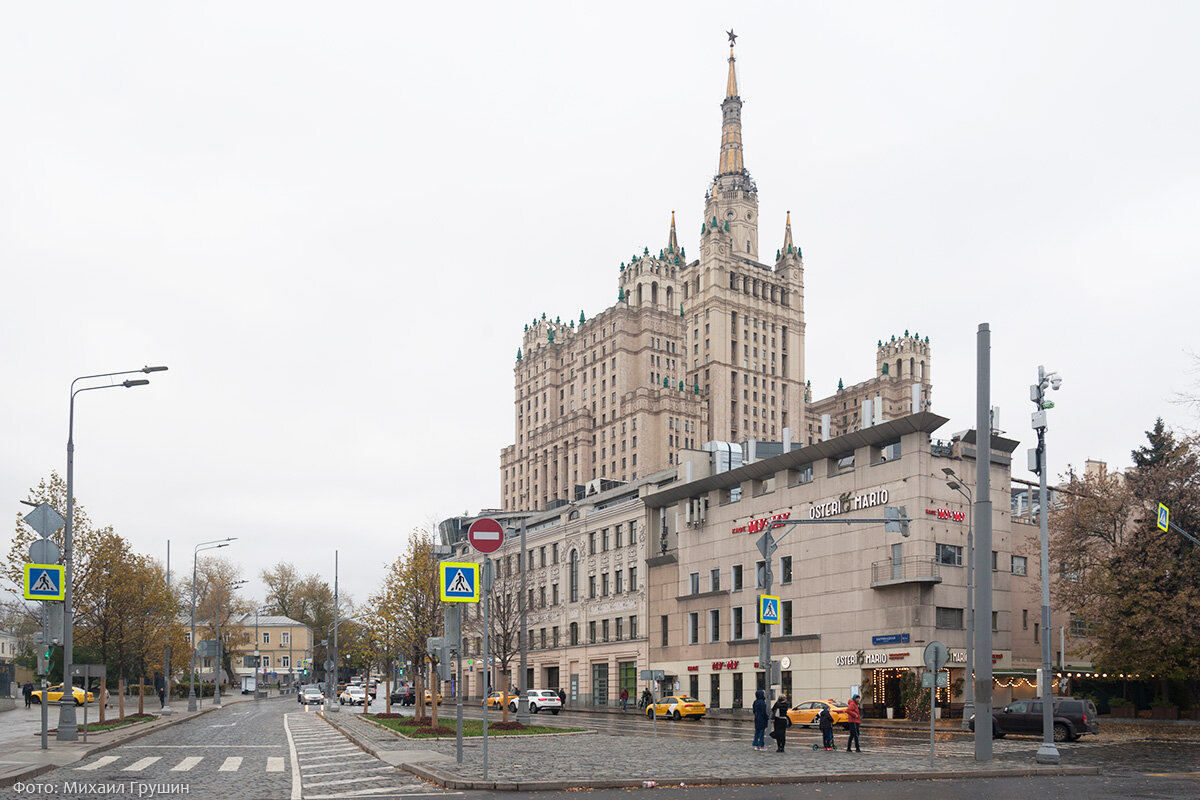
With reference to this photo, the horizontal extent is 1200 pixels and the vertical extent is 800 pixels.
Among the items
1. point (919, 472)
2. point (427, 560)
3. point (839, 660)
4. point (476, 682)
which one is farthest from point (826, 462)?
point (476, 682)

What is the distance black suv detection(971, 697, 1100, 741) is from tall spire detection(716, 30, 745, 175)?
15787 centimetres

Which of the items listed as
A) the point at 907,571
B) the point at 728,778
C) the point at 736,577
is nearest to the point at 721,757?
the point at 728,778

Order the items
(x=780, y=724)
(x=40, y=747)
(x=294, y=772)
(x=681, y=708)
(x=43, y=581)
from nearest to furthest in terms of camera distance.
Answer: (x=294, y=772)
(x=43, y=581)
(x=40, y=747)
(x=780, y=724)
(x=681, y=708)

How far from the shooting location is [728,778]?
18766 mm

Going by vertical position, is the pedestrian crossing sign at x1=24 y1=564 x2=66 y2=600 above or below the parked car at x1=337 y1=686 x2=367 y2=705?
above

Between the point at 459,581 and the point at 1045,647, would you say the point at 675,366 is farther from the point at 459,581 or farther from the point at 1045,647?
the point at 459,581

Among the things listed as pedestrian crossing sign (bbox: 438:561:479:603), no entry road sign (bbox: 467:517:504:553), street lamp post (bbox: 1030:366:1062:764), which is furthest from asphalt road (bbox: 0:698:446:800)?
street lamp post (bbox: 1030:366:1062:764)

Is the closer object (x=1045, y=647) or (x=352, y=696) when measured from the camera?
(x=1045, y=647)

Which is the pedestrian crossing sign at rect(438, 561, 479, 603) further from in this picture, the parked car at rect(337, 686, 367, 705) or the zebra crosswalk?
the parked car at rect(337, 686, 367, 705)

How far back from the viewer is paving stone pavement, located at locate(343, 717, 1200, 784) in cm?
1986

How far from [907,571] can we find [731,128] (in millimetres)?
150718

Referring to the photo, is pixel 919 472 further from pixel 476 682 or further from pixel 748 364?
pixel 748 364

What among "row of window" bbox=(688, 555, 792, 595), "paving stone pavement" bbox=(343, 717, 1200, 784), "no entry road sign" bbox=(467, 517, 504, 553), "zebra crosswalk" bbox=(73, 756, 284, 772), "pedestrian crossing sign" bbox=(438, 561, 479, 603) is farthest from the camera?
"row of window" bbox=(688, 555, 792, 595)

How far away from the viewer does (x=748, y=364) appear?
166500 millimetres
